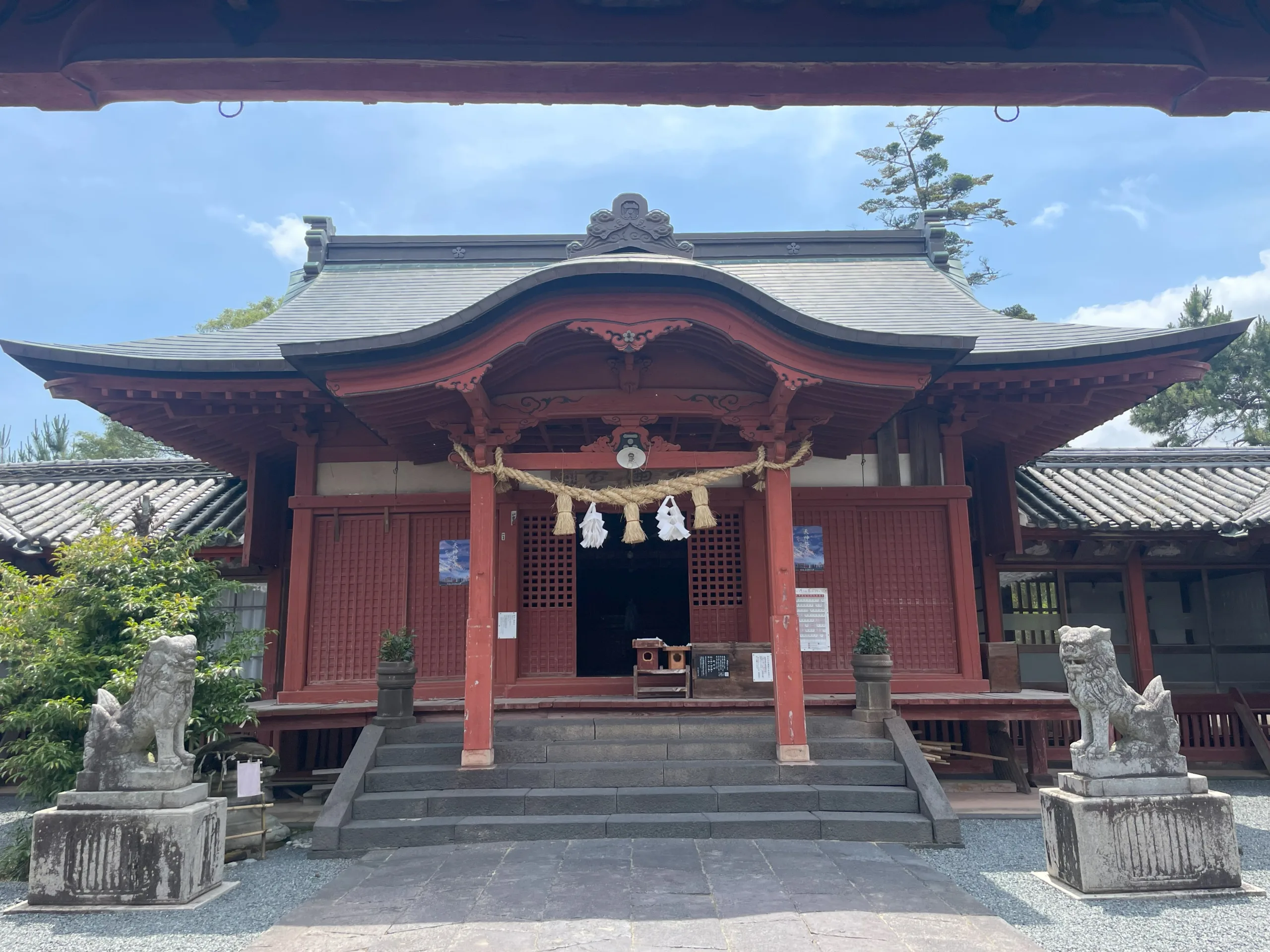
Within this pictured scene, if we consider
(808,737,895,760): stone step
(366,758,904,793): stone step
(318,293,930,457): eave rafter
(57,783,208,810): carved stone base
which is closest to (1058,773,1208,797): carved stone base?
(366,758,904,793): stone step

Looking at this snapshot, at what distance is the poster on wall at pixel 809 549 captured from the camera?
31.2ft

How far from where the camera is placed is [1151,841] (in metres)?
5.20

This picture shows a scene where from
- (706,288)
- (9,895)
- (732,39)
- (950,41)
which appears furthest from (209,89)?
(9,895)

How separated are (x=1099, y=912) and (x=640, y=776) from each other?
3.60 meters

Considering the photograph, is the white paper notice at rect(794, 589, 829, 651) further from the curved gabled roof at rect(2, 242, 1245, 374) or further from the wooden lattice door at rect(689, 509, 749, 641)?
the curved gabled roof at rect(2, 242, 1245, 374)

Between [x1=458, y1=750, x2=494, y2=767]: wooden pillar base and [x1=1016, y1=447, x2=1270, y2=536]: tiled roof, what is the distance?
7185 mm

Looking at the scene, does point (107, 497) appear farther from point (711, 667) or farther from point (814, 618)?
point (814, 618)

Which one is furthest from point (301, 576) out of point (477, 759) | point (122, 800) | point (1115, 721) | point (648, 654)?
point (1115, 721)

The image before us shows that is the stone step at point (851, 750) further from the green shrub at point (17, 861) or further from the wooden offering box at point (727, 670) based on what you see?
the green shrub at point (17, 861)

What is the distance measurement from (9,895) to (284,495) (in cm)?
531

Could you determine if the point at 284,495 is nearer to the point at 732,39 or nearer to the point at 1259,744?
the point at 732,39

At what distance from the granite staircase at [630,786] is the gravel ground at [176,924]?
672 millimetres

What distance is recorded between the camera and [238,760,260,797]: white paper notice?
22.0ft

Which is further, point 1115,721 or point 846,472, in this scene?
point 846,472
